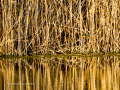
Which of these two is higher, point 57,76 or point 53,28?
point 53,28

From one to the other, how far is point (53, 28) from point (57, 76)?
3.27 meters

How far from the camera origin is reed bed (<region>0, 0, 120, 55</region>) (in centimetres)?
832

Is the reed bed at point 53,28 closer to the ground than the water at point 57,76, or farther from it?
farther from it

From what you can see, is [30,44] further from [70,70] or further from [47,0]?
[70,70]

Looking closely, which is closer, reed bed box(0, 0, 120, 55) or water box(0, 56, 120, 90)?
water box(0, 56, 120, 90)

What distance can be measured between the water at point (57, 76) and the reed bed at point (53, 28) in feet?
3.09

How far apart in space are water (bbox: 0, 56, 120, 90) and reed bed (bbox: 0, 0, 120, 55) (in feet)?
3.09

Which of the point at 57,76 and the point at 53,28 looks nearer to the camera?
the point at 57,76

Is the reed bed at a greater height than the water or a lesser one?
greater

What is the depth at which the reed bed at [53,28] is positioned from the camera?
8.32 meters

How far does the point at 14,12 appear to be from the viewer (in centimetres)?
907

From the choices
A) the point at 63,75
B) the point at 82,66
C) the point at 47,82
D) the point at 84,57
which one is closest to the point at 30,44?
the point at 84,57

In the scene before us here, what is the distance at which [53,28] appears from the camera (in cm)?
869

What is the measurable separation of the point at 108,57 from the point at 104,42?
0.62m
